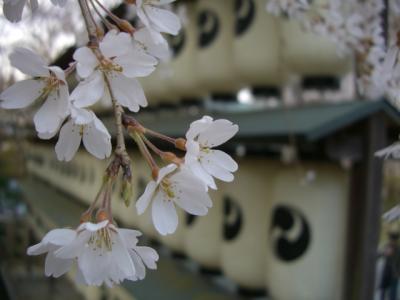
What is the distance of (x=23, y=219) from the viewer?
292 inches

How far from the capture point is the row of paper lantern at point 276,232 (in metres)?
1.72

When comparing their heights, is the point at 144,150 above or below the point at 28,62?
below

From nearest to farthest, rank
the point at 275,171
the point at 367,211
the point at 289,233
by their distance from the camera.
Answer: the point at 367,211 → the point at 289,233 → the point at 275,171

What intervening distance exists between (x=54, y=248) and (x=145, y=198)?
0.36ft

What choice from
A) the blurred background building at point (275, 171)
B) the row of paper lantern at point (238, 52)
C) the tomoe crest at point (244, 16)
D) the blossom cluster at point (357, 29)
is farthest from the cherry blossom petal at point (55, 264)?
the tomoe crest at point (244, 16)

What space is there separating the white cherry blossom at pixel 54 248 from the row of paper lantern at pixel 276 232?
122cm

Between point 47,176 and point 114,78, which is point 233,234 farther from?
point 47,176

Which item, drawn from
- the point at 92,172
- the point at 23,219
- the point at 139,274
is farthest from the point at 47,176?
the point at 139,274

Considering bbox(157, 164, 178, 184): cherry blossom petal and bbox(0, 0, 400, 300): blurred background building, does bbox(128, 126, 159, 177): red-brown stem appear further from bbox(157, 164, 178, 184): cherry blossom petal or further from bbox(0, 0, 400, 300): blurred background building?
bbox(0, 0, 400, 300): blurred background building

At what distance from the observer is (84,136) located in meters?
0.55

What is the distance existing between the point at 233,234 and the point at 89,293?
1644 millimetres

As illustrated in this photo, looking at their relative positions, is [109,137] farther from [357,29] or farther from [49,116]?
[357,29]

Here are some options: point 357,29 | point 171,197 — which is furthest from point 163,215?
point 357,29

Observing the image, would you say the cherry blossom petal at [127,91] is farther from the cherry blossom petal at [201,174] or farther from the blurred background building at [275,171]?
the blurred background building at [275,171]
